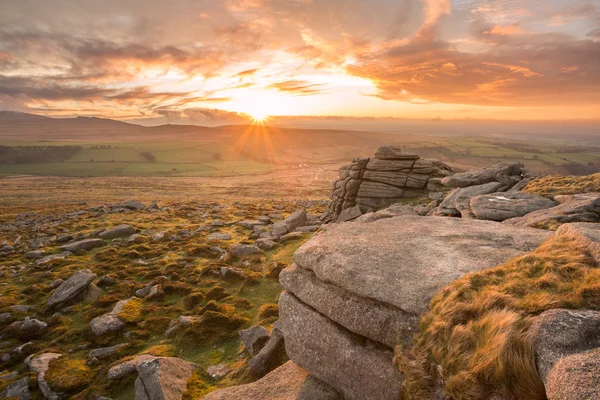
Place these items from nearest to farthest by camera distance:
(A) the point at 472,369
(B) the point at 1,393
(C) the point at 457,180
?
(A) the point at 472,369 → (B) the point at 1,393 → (C) the point at 457,180

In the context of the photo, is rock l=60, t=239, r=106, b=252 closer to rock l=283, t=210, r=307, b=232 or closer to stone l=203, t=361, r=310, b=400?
rock l=283, t=210, r=307, b=232

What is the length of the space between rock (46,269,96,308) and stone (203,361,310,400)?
Answer: 50.5ft

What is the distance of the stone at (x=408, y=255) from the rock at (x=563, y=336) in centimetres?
322

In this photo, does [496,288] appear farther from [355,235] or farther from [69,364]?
[69,364]

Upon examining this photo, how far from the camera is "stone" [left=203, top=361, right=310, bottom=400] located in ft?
32.8

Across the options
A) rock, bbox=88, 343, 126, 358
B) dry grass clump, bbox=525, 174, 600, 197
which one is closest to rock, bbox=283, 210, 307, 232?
rock, bbox=88, 343, 126, 358

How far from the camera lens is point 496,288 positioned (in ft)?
25.4

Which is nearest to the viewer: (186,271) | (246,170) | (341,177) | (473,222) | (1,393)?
(1,393)

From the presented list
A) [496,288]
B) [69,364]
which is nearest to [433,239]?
[496,288]

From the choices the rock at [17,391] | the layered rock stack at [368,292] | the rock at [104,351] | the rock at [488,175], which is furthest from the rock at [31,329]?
the rock at [488,175]

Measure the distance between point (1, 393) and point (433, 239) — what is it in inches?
784

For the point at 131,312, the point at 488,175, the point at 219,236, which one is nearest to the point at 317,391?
the point at 131,312

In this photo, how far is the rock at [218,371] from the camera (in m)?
13.3

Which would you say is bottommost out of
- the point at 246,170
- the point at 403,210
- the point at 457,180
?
the point at 246,170
